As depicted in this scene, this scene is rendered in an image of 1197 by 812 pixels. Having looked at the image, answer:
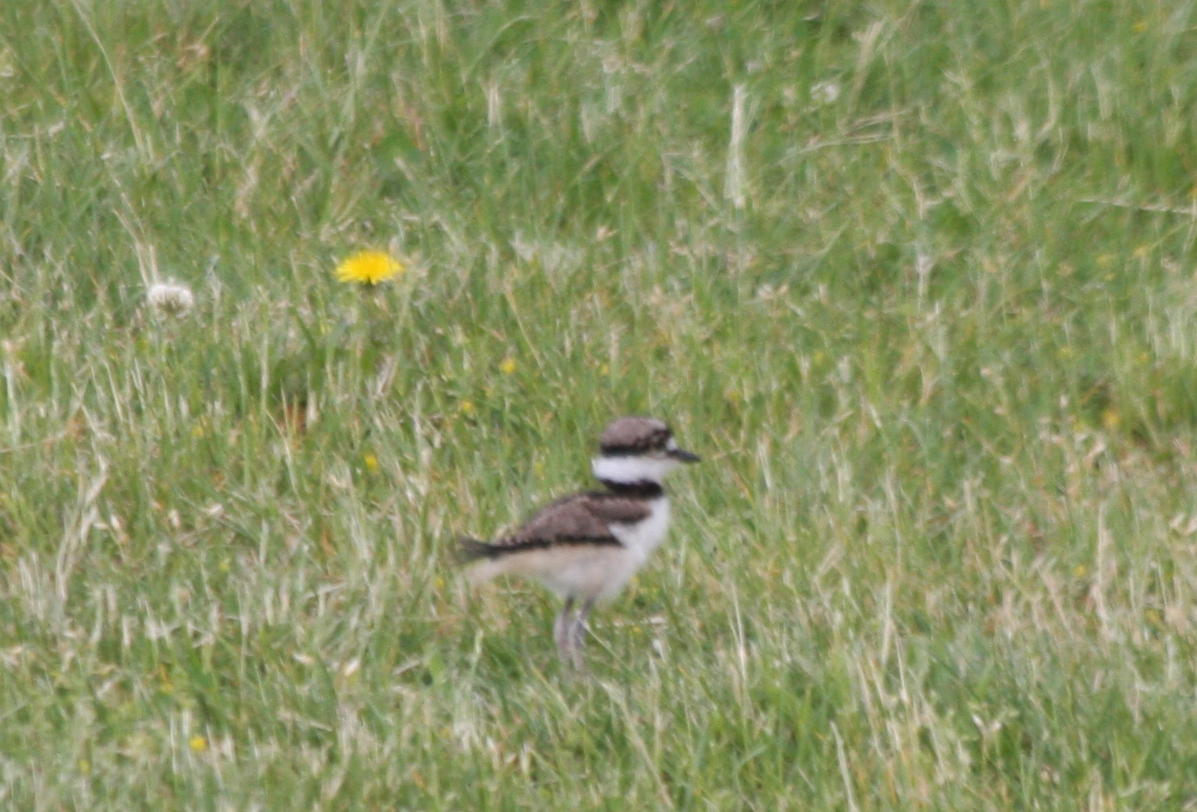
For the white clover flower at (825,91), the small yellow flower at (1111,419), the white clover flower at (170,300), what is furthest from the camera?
the white clover flower at (825,91)

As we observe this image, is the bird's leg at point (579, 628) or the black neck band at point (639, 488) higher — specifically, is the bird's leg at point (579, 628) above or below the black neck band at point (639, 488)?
below

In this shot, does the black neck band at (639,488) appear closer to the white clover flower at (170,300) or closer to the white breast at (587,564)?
the white breast at (587,564)

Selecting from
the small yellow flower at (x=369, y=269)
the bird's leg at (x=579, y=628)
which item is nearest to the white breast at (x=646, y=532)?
the bird's leg at (x=579, y=628)

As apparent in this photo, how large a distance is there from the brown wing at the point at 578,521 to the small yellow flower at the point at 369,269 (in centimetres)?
173

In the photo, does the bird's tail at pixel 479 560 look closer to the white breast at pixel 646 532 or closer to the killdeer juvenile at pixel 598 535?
the killdeer juvenile at pixel 598 535

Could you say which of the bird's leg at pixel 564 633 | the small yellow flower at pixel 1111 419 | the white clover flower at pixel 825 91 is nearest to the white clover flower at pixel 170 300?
the bird's leg at pixel 564 633

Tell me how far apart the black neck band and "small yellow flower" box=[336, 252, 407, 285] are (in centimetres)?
168

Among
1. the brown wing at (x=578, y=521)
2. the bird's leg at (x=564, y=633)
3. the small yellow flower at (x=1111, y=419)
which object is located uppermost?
the brown wing at (x=578, y=521)

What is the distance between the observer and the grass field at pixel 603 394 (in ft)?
17.0

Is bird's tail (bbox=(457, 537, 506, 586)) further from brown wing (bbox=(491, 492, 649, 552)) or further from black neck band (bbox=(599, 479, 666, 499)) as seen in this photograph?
black neck band (bbox=(599, 479, 666, 499))

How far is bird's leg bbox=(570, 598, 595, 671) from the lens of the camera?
557cm

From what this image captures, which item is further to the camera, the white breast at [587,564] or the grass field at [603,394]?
the white breast at [587,564]

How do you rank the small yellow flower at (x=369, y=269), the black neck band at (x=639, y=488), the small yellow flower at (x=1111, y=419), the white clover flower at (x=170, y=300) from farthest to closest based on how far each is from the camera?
the small yellow flower at (x=369, y=269) < the white clover flower at (x=170, y=300) < the small yellow flower at (x=1111, y=419) < the black neck band at (x=639, y=488)

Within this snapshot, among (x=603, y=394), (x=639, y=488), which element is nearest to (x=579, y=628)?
(x=639, y=488)
